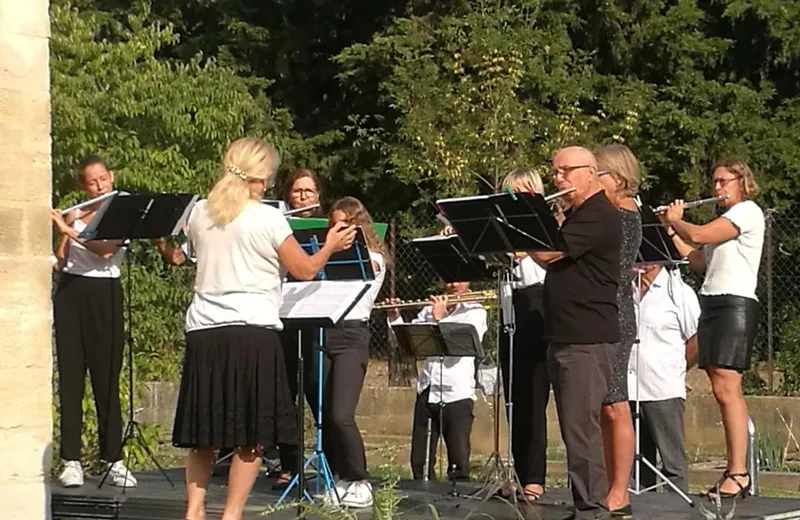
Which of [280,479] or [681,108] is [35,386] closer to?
[280,479]

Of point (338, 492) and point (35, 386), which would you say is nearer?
point (35, 386)

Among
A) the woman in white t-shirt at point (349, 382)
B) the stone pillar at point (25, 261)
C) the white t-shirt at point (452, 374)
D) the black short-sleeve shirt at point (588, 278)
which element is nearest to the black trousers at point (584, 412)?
the black short-sleeve shirt at point (588, 278)

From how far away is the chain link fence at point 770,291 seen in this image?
41.4 ft

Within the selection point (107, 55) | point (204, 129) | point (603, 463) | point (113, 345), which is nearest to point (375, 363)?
point (204, 129)

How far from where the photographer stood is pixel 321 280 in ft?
23.6

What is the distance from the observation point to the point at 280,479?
8.24 metres

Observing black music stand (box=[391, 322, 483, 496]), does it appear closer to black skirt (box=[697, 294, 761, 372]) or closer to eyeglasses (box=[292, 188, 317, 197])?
eyeglasses (box=[292, 188, 317, 197])

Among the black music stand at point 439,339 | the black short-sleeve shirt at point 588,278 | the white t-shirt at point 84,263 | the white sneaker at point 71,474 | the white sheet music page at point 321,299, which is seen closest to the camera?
the black short-sleeve shirt at point 588,278

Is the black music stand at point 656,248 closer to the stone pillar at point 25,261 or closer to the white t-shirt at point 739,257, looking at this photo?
the white t-shirt at point 739,257

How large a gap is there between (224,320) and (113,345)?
1.87 meters

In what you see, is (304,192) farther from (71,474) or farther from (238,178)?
(71,474)

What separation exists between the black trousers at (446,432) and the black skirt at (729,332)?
2426 millimetres

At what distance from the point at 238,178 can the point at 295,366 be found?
181cm

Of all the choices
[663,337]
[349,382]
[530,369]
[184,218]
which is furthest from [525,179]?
[184,218]
